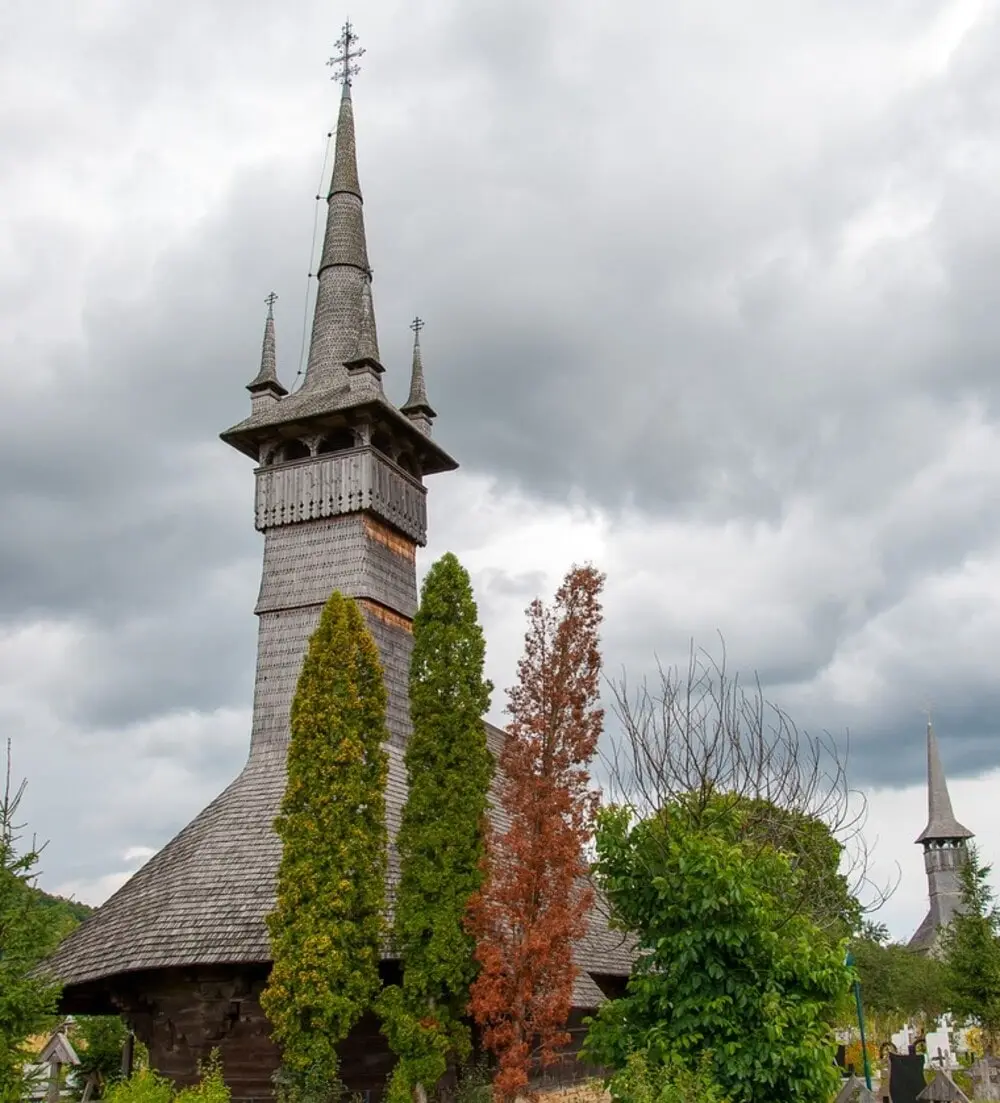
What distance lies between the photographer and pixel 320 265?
1172 inches

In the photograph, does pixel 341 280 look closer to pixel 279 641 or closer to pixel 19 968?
pixel 279 641

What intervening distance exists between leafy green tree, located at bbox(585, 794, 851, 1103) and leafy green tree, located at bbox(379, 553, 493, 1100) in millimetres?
3446

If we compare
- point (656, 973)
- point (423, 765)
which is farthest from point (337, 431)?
point (656, 973)

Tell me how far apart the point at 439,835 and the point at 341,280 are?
57.5 feet

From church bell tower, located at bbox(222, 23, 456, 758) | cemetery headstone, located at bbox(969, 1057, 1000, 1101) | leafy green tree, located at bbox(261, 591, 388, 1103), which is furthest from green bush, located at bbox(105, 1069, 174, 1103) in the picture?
cemetery headstone, located at bbox(969, 1057, 1000, 1101)

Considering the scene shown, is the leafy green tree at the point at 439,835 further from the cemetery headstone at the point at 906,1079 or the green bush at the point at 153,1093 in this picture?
the cemetery headstone at the point at 906,1079

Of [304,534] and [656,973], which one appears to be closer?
[656,973]

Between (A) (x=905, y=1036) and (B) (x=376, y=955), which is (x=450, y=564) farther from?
(A) (x=905, y=1036)

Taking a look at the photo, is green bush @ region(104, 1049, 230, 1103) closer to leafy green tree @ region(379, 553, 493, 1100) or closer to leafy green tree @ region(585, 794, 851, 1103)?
leafy green tree @ region(379, 553, 493, 1100)

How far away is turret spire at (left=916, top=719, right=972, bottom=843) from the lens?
242ft

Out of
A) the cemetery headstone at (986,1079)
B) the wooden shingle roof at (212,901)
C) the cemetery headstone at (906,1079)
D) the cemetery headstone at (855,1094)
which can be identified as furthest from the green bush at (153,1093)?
the cemetery headstone at (986,1079)

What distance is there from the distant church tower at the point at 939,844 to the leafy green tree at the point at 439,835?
6418 cm

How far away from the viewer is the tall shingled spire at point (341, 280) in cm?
2766

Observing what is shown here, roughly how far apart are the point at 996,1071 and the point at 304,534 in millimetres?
17527
